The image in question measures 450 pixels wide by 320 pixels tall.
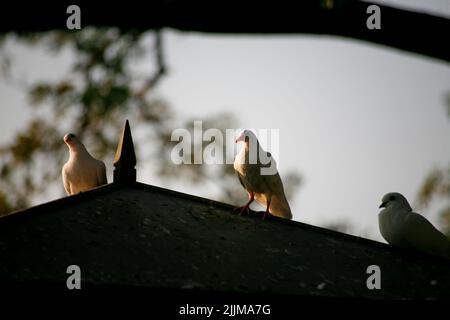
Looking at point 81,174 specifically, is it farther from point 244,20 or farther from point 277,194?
point 244,20

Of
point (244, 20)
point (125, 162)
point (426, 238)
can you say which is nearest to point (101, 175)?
point (125, 162)

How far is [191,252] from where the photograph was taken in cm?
409

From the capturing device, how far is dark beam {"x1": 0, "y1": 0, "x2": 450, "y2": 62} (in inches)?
85.2

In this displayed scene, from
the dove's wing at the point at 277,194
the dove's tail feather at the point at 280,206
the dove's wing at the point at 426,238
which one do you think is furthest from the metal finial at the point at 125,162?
the dove's tail feather at the point at 280,206

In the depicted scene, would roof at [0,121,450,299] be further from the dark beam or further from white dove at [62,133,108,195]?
white dove at [62,133,108,195]

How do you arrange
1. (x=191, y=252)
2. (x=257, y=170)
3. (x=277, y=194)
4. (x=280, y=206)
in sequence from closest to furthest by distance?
(x=191, y=252), (x=257, y=170), (x=277, y=194), (x=280, y=206)

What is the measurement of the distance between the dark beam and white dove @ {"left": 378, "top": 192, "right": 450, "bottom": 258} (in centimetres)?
315

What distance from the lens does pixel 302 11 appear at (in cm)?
242

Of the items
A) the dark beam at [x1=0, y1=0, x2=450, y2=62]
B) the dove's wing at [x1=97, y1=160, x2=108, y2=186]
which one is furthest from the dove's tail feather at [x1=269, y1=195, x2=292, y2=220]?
the dark beam at [x1=0, y1=0, x2=450, y2=62]

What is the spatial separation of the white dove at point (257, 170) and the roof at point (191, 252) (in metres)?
2.23

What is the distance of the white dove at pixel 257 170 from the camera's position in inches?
290

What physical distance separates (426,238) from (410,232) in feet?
0.47

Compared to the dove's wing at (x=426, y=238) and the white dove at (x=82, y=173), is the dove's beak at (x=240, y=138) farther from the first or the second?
the dove's wing at (x=426, y=238)
